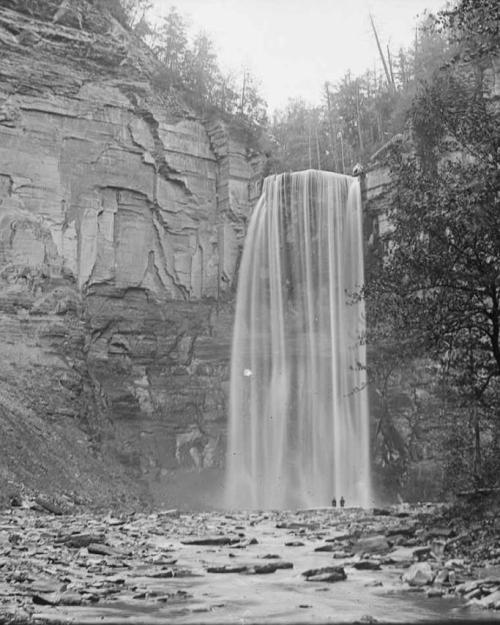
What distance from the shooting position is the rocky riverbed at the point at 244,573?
793cm

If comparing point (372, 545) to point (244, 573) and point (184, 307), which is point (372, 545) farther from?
point (184, 307)

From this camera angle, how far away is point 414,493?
30922mm

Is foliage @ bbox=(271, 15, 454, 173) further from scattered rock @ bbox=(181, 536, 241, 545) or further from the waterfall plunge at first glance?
scattered rock @ bbox=(181, 536, 241, 545)

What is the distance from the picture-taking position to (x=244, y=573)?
11.2 m

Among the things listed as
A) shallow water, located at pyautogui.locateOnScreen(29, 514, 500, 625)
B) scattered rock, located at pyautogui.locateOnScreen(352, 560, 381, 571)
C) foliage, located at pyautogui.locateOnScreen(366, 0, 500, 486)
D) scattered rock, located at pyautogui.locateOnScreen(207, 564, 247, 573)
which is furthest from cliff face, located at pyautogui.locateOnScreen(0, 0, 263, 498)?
shallow water, located at pyautogui.locateOnScreen(29, 514, 500, 625)

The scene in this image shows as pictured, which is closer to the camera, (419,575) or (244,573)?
(419,575)

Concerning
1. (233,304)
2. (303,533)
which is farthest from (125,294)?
(303,533)

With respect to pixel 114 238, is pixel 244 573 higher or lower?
lower

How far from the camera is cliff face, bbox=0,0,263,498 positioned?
31.4 m

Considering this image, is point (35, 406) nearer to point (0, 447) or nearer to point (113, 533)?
point (0, 447)

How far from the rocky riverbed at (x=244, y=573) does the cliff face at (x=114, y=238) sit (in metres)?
14.2

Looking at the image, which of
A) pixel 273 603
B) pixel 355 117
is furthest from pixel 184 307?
pixel 273 603

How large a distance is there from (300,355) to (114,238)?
10.1 metres

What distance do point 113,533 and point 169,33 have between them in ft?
123
